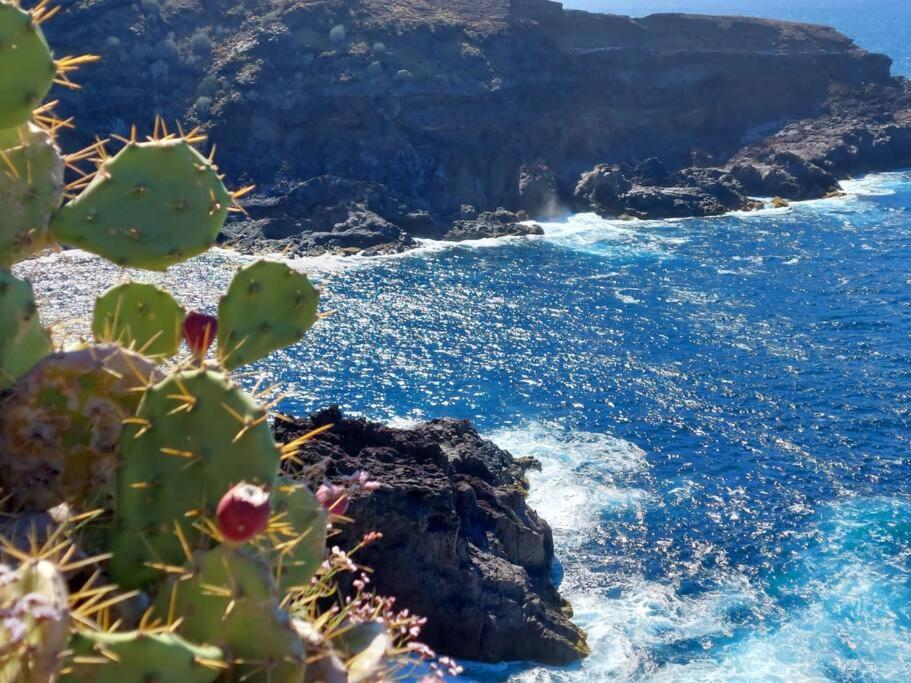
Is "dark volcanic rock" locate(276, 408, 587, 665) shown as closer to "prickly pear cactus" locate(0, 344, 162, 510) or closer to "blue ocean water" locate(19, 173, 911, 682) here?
"blue ocean water" locate(19, 173, 911, 682)

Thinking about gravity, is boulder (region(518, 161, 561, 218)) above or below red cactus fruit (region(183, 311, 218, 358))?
below

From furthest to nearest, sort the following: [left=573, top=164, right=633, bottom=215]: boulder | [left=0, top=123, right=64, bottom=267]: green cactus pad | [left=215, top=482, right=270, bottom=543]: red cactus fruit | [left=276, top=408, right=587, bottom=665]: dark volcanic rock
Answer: [left=573, top=164, right=633, bottom=215]: boulder
[left=276, top=408, right=587, bottom=665]: dark volcanic rock
[left=0, top=123, right=64, bottom=267]: green cactus pad
[left=215, top=482, right=270, bottom=543]: red cactus fruit

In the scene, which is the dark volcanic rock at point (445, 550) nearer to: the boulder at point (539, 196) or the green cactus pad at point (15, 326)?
the green cactus pad at point (15, 326)

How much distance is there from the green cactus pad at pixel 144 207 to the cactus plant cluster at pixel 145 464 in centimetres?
1

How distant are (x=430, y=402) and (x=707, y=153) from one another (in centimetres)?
5128

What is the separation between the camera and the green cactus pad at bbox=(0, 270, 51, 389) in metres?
4.84

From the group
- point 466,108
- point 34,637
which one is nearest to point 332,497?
point 34,637

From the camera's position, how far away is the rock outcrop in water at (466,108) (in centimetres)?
6544

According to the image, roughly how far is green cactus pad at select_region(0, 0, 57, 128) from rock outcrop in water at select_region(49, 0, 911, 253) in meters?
51.2

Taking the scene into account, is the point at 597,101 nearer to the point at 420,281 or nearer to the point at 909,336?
the point at 420,281

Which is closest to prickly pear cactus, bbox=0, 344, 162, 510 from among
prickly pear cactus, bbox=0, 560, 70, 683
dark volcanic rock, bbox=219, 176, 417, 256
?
prickly pear cactus, bbox=0, 560, 70, 683

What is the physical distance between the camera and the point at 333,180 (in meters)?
62.3

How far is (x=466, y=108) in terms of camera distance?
242 ft

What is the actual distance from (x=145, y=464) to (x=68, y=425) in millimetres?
608
